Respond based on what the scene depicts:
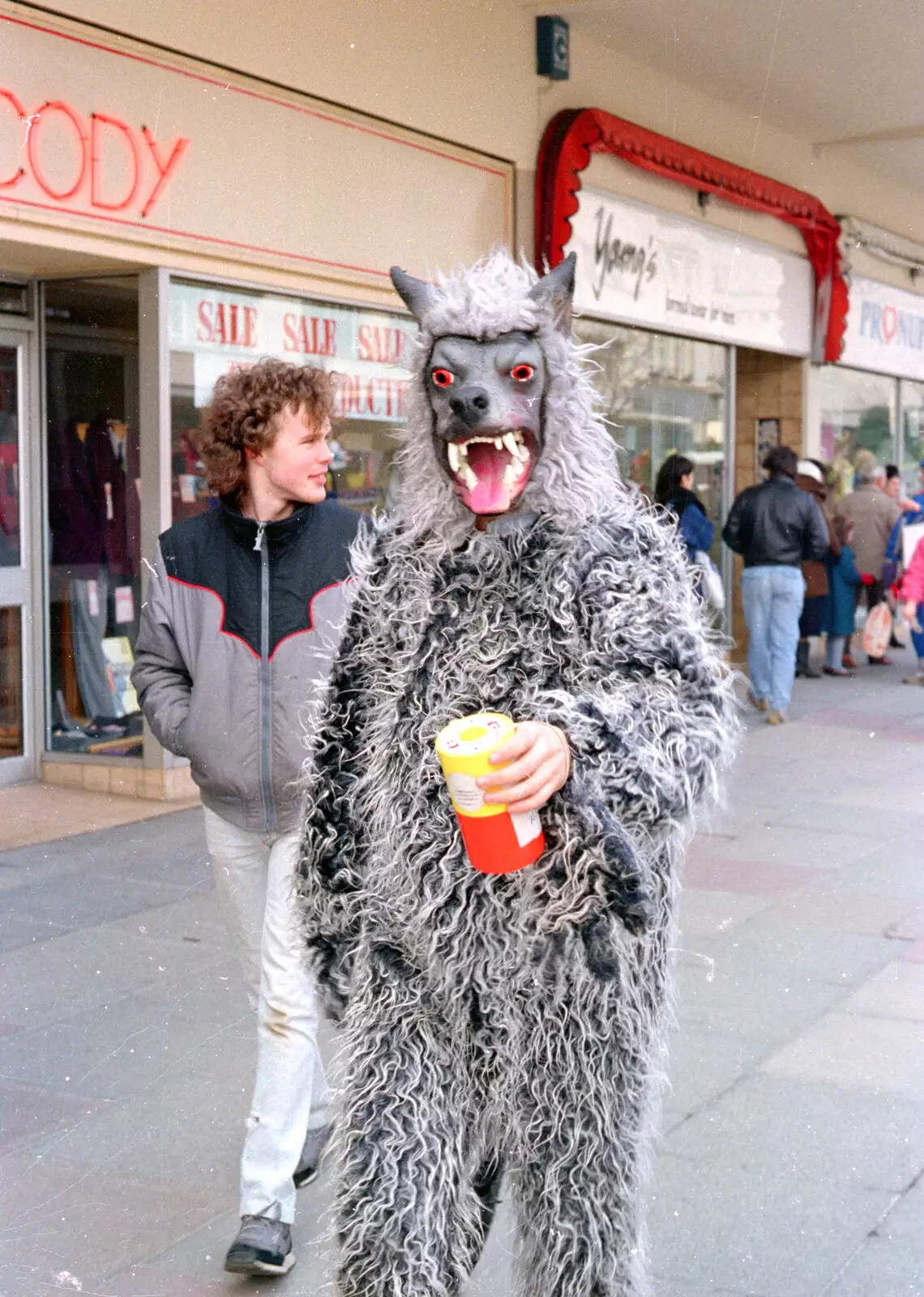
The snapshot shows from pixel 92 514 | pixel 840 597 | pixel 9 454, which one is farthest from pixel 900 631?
pixel 9 454

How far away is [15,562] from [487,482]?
21.5 feet

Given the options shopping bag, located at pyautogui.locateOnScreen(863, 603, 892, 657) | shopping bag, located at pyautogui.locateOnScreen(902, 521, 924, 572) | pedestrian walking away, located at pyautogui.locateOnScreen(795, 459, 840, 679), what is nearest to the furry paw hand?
shopping bag, located at pyautogui.locateOnScreen(902, 521, 924, 572)

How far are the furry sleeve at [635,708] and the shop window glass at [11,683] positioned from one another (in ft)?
21.7

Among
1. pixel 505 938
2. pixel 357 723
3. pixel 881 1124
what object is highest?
pixel 357 723

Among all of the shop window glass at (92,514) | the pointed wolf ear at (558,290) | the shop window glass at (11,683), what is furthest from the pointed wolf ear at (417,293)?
the shop window glass at (11,683)

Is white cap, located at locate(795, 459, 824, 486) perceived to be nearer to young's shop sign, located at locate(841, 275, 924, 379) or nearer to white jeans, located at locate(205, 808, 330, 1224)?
young's shop sign, located at locate(841, 275, 924, 379)

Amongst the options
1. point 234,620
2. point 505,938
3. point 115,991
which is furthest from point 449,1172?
point 115,991

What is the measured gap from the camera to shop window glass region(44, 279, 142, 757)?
28.1ft

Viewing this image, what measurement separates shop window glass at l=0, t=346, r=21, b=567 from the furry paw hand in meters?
6.77

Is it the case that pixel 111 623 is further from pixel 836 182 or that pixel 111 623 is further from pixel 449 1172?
pixel 836 182

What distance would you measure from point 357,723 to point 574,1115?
0.75 meters

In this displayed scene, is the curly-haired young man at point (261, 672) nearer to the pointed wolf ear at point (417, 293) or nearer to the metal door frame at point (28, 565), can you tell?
the pointed wolf ear at point (417, 293)

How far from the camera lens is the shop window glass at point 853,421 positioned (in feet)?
58.3

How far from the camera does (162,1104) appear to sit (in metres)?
4.38
